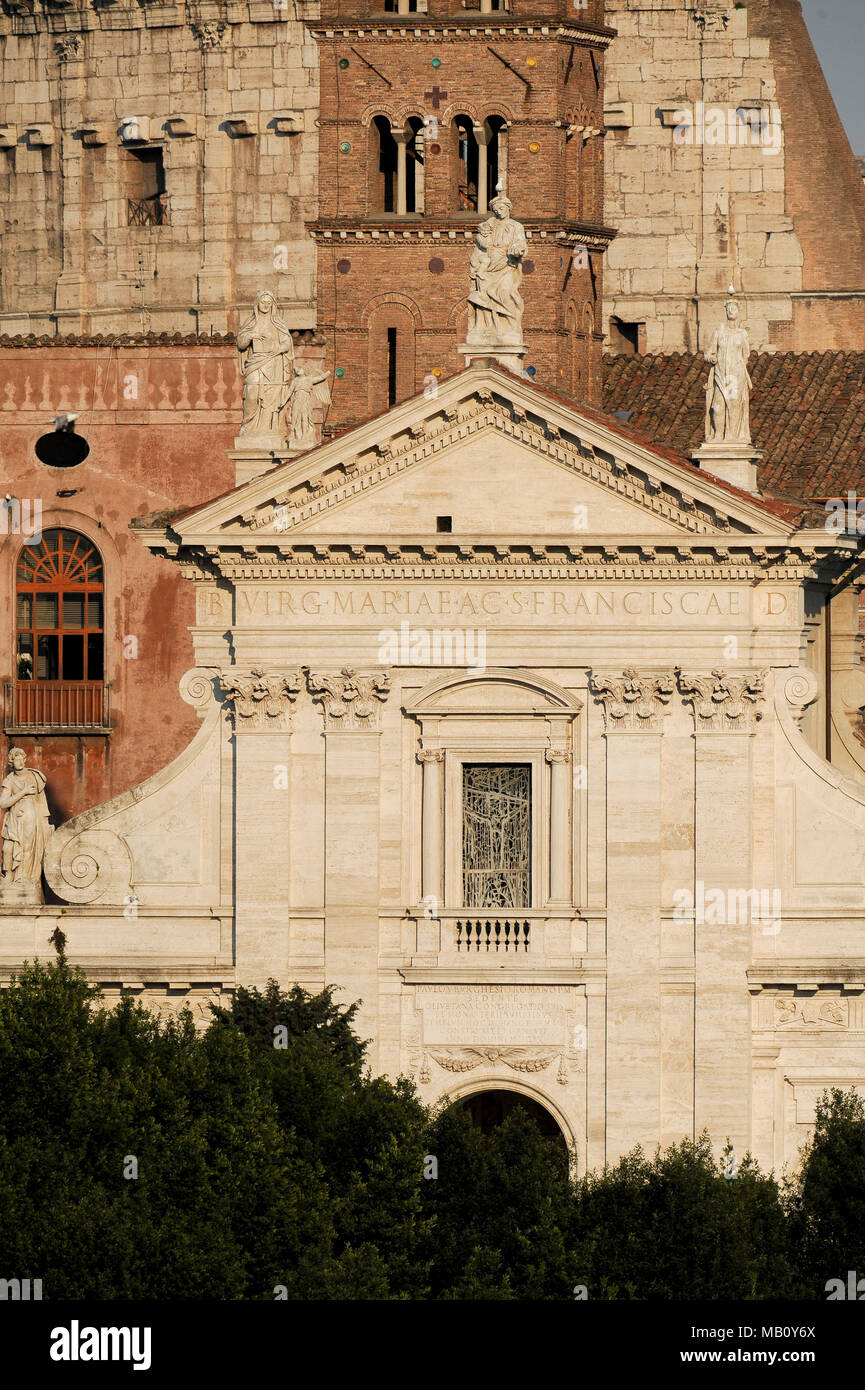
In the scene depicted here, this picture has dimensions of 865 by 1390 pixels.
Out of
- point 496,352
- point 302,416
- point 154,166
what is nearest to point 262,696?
point 302,416

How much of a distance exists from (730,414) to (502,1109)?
9899 mm

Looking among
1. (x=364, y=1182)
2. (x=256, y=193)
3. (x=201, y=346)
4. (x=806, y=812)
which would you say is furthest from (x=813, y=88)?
(x=364, y=1182)

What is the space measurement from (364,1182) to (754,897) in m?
6.98

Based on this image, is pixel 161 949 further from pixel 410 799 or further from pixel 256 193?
pixel 256 193

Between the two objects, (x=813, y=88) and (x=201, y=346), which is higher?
(x=813, y=88)

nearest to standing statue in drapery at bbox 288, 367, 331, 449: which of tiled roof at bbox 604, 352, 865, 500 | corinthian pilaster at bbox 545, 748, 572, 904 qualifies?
corinthian pilaster at bbox 545, 748, 572, 904

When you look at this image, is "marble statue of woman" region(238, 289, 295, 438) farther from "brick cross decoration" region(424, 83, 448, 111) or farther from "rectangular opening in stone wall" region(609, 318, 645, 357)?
"rectangular opening in stone wall" region(609, 318, 645, 357)

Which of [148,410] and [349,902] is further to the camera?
[148,410]

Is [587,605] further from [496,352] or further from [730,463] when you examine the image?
[496,352]

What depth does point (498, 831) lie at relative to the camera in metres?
53.1

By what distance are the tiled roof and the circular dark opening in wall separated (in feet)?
29.6

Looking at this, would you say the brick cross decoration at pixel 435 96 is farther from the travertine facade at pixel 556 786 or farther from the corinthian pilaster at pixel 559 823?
the corinthian pilaster at pixel 559 823

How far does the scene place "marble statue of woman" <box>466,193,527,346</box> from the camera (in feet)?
176

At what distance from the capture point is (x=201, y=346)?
225 ft
